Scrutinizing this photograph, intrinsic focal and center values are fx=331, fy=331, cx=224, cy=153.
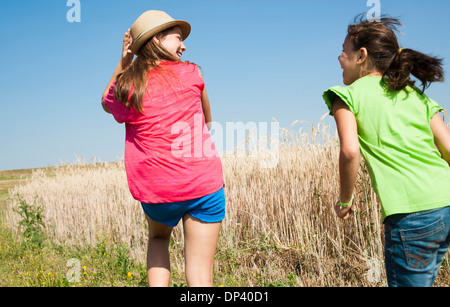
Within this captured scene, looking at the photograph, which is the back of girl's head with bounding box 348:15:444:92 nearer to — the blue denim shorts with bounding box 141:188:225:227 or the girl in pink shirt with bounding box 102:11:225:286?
the girl in pink shirt with bounding box 102:11:225:286

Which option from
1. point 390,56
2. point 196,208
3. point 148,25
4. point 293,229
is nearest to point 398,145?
point 390,56

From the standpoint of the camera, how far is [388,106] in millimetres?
1512

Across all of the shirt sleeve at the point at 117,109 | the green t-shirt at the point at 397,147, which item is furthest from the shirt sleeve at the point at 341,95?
the shirt sleeve at the point at 117,109

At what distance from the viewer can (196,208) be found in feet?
5.65

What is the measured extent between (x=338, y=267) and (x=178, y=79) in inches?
86.6

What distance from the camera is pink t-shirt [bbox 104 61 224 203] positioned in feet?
5.45

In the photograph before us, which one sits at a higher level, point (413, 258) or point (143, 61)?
point (143, 61)

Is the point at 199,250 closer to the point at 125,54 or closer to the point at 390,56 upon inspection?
the point at 125,54

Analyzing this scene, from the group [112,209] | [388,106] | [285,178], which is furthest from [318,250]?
[112,209]

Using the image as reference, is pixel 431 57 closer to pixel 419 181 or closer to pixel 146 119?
pixel 419 181

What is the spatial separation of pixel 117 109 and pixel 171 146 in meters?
0.39

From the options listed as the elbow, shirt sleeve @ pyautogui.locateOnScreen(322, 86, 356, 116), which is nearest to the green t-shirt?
shirt sleeve @ pyautogui.locateOnScreen(322, 86, 356, 116)

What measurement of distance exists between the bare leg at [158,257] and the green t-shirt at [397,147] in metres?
1.18
